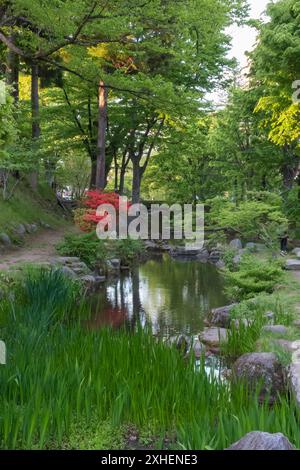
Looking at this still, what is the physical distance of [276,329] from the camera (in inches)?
206

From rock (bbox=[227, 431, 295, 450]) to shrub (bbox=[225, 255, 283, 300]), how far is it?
18.0 feet

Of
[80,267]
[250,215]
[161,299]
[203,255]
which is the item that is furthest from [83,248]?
[203,255]

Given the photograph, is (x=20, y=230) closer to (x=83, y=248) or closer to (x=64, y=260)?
(x=83, y=248)

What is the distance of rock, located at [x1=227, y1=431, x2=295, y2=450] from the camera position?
2324 millimetres

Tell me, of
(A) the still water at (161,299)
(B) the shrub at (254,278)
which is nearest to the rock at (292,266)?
(A) the still water at (161,299)

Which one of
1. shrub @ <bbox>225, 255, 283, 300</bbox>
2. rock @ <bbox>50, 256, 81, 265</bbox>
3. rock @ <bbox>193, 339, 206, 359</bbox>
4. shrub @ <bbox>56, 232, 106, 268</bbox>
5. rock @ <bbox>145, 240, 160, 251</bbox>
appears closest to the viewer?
rock @ <bbox>193, 339, 206, 359</bbox>

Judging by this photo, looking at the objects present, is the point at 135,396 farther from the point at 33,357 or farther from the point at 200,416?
the point at 33,357

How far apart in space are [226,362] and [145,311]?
11.4ft

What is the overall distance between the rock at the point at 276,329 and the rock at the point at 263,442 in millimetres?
2860

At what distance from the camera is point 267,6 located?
42.6ft

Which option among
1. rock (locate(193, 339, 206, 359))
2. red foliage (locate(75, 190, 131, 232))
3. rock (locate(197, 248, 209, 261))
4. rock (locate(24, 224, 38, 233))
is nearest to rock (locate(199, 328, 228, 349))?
rock (locate(193, 339, 206, 359))

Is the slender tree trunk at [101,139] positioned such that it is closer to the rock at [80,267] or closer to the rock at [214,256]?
the rock at [214,256]

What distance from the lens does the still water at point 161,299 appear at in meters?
7.52

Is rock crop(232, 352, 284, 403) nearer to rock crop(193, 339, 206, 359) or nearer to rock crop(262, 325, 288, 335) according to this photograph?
rock crop(262, 325, 288, 335)
